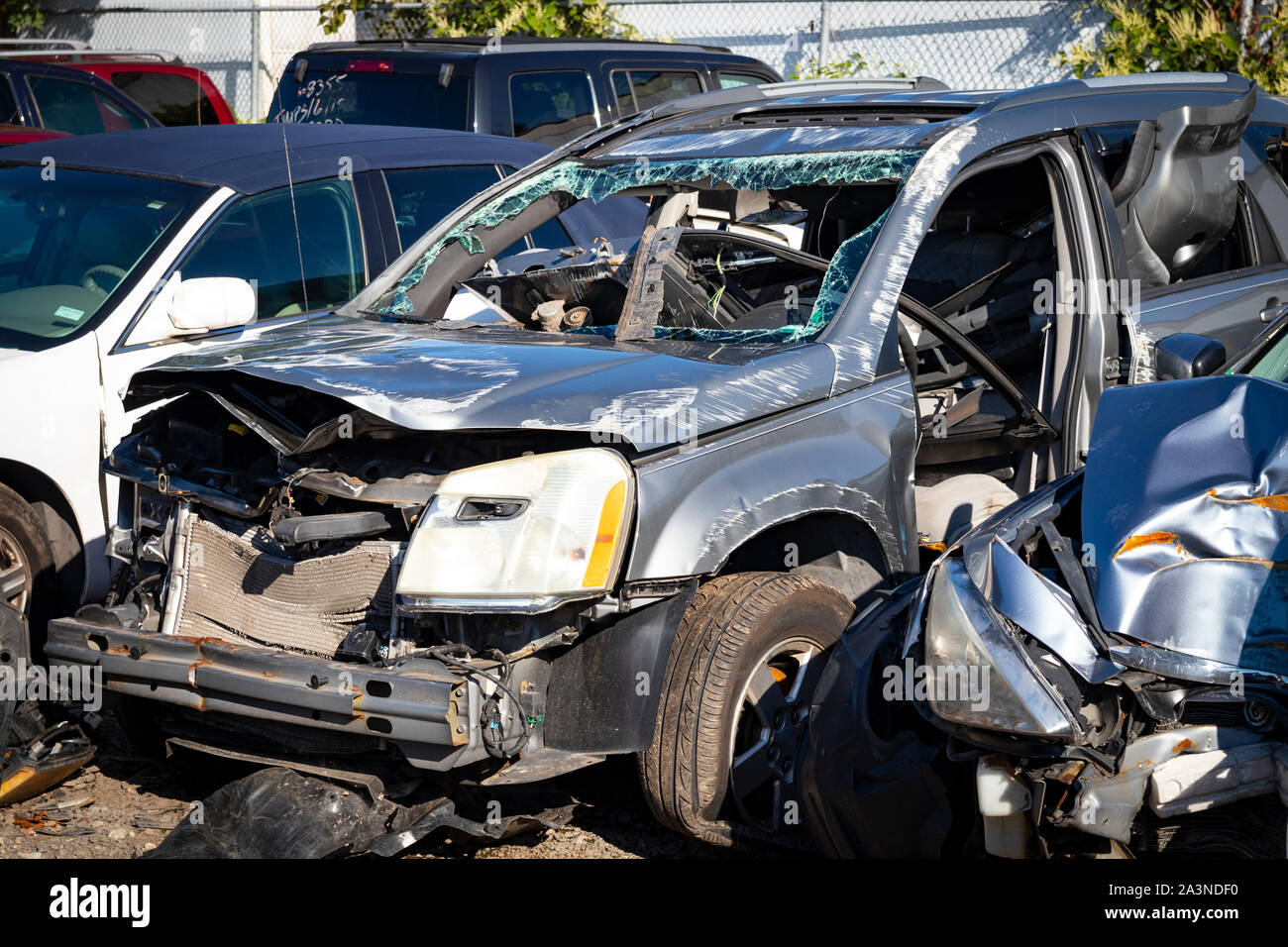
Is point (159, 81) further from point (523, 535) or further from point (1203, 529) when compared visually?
point (1203, 529)

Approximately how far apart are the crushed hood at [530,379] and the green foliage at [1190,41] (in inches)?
325

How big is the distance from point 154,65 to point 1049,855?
450 inches

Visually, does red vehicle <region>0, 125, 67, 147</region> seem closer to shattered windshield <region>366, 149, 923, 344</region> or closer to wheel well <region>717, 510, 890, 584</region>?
shattered windshield <region>366, 149, 923, 344</region>

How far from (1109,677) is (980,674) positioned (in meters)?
0.26

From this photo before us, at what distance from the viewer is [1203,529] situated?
9.47ft

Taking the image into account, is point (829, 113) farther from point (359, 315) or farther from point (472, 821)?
point (472, 821)

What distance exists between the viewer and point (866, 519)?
370cm

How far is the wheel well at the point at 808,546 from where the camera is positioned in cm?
373

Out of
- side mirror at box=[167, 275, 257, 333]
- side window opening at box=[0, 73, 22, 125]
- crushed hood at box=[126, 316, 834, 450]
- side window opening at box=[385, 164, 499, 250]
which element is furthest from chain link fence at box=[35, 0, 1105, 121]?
crushed hood at box=[126, 316, 834, 450]

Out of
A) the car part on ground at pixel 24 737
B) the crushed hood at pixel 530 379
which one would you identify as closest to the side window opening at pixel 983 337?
the crushed hood at pixel 530 379

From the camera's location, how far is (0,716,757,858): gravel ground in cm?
376

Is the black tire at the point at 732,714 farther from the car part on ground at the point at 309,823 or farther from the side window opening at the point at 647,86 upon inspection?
the side window opening at the point at 647,86

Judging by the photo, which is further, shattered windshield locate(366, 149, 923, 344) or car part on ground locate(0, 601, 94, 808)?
shattered windshield locate(366, 149, 923, 344)

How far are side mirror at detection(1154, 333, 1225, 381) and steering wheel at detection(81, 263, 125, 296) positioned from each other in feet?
11.6
